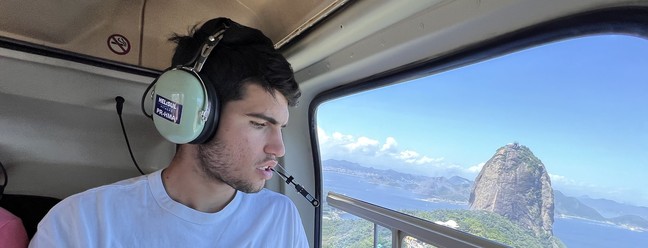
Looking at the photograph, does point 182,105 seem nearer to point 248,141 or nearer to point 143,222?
point 248,141

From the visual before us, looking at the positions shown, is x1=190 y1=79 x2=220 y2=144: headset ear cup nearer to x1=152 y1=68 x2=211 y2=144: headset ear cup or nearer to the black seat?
x1=152 y1=68 x2=211 y2=144: headset ear cup

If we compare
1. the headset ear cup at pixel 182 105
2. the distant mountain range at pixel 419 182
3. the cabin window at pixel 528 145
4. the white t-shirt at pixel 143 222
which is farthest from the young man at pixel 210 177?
the distant mountain range at pixel 419 182

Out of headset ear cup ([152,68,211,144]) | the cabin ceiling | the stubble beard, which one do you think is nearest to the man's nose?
the stubble beard

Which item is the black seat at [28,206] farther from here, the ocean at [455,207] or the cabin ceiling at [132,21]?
the ocean at [455,207]

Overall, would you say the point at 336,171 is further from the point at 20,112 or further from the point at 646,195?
the point at 20,112

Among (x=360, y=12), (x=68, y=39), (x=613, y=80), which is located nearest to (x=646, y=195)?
(x=613, y=80)

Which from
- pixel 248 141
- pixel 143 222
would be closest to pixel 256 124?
pixel 248 141

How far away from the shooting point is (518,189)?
46.5 inches

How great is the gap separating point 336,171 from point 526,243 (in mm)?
1250

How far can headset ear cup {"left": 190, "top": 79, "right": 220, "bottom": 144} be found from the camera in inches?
43.9

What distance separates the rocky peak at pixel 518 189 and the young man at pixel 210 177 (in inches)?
28.9

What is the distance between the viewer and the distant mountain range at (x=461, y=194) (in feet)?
2.98

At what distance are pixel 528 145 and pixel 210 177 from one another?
105 cm

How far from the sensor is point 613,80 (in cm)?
91
